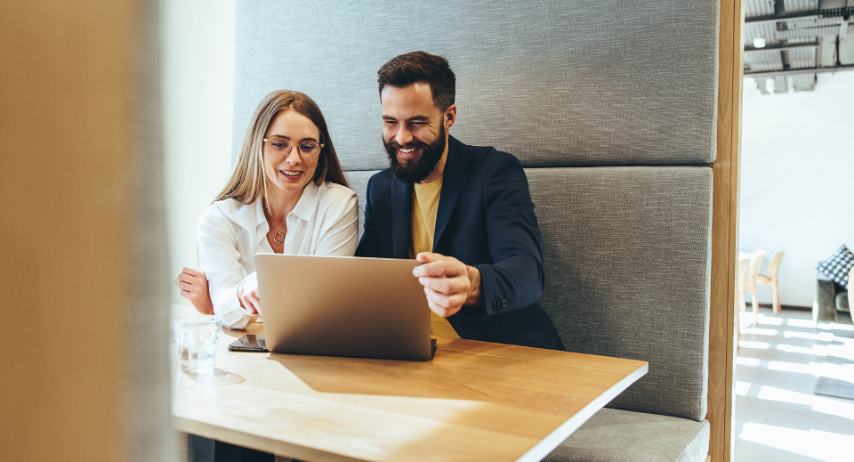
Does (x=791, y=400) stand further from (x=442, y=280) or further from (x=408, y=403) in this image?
(x=408, y=403)

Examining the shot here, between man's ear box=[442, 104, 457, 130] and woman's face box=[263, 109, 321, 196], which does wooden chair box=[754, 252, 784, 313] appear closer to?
man's ear box=[442, 104, 457, 130]

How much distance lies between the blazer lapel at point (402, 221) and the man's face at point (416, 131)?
54 millimetres

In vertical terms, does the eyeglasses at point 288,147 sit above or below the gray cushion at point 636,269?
above

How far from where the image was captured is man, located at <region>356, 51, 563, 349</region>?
1.54 metres

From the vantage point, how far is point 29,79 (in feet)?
0.44

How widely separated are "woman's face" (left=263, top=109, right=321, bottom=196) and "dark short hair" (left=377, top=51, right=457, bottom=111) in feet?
0.94

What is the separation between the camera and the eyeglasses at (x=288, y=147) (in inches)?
77.8

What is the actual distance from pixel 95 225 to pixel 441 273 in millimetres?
985

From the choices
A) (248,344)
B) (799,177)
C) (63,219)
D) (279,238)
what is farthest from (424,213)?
(799,177)

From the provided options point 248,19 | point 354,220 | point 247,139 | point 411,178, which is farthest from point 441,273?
point 248,19

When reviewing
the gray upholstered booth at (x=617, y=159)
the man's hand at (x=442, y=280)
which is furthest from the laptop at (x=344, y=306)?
the gray upholstered booth at (x=617, y=159)

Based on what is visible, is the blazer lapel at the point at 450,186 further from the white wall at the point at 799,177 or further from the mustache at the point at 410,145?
the white wall at the point at 799,177

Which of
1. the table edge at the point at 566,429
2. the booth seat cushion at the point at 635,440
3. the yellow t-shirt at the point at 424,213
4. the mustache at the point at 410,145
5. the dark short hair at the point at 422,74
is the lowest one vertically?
the booth seat cushion at the point at 635,440

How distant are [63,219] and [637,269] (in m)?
1.71
